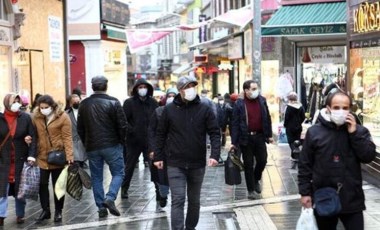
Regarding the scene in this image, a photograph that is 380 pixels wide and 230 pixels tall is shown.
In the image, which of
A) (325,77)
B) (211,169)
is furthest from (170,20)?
(211,169)

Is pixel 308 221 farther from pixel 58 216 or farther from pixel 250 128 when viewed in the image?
pixel 250 128

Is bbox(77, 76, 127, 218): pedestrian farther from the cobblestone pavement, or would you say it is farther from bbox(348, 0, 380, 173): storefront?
bbox(348, 0, 380, 173): storefront

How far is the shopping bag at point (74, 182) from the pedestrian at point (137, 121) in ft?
5.15

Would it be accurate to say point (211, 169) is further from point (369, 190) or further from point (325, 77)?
point (325, 77)

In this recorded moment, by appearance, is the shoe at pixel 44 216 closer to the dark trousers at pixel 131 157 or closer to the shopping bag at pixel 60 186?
the shopping bag at pixel 60 186

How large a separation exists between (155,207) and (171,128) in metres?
2.72

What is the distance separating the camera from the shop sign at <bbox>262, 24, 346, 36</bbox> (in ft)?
55.7

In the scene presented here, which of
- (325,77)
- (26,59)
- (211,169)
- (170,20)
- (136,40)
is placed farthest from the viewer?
(170,20)

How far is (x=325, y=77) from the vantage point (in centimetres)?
1941

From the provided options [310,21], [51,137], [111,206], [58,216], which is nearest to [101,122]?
[51,137]

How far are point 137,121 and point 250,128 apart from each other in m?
1.70

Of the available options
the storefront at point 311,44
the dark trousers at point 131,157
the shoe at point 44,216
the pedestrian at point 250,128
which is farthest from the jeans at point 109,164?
the storefront at point 311,44

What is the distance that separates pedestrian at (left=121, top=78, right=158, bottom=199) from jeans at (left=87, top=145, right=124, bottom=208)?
1.27 m

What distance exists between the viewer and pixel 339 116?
5137 millimetres
